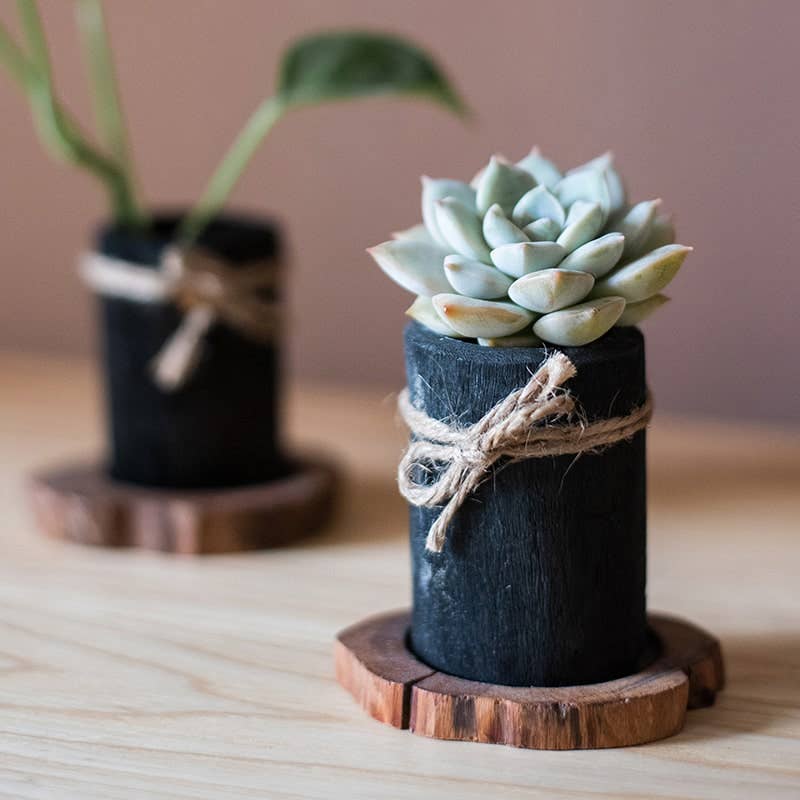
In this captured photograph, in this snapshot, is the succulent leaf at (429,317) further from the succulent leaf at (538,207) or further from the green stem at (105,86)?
the green stem at (105,86)

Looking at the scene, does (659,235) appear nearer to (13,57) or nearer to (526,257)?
(526,257)

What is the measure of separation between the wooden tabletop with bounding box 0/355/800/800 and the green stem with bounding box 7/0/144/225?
223 millimetres

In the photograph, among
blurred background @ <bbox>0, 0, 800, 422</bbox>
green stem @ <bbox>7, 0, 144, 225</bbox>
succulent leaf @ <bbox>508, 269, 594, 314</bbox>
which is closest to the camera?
succulent leaf @ <bbox>508, 269, 594, 314</bbox>

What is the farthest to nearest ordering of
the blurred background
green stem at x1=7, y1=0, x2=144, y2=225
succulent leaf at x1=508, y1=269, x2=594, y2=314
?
the blurred background
green stem at x1=7, y1=0, x2=144, y2=225
succulent leaf at x1=508, y1=269, x2=594, y2=314

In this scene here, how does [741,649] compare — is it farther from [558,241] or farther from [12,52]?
[12,52]

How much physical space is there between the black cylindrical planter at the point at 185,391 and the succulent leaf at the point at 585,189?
Answer: 0.32 m

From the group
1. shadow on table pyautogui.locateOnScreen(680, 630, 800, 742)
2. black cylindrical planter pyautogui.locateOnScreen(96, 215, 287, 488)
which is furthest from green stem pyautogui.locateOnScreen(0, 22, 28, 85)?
shadow on table pyautogui.locateOnScreen(680, 630, 800, 742)

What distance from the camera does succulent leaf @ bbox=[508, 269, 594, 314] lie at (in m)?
0.56

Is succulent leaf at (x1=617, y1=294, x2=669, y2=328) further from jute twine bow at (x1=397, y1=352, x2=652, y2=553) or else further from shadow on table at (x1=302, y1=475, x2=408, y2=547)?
shadow on table at (x1=302, y1=475, x2=408, y2=547)

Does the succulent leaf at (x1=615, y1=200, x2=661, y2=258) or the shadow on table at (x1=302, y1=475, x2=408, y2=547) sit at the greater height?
the succulent leaf at (x1=615, y1=200, x2=661, y2=258)

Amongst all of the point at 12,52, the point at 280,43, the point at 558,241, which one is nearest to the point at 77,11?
the point at 280,43

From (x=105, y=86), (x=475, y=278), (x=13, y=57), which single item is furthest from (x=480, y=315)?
(x=105, y=86)

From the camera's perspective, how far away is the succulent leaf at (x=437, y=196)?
60cm

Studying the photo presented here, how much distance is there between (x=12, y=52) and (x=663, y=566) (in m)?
0.51
